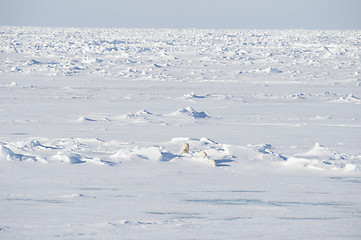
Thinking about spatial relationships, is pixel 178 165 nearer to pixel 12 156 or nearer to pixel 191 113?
pixel 12 156

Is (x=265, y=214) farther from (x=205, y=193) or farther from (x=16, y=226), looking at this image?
(x=16, y=226)

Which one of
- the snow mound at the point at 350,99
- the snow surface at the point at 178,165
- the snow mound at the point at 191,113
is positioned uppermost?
the snow mound at the point at 350,99

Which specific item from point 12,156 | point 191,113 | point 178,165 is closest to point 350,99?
point 191,113

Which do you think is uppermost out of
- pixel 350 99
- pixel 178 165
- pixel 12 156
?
pixel 350 99

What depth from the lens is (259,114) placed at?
53.7ft

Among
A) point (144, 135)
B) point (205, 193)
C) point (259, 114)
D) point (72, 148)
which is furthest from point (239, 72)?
point (205, 193)

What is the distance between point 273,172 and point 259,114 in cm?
751

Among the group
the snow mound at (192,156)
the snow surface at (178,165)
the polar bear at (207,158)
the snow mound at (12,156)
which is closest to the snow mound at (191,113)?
the snow surface at (178,165)

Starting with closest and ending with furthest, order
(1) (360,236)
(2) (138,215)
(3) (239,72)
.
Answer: (1) (360,236) → (2) (138,215) → (3) (239,72)

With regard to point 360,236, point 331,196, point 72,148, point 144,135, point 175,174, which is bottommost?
point 360,236

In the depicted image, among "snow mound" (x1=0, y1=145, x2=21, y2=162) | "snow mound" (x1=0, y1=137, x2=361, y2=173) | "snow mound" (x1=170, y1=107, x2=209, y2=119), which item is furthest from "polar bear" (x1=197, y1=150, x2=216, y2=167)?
"snow mound" (x1=170, y1=107, x2=209, y2=119)

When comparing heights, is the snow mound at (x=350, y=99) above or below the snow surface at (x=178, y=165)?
above

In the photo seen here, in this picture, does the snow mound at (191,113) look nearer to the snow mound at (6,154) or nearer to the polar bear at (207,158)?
the polar bear at (207,158)

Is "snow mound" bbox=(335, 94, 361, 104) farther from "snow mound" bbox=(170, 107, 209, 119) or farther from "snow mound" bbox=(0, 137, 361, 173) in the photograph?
"snow mound" bbox=(0, 137, 361, 173)
